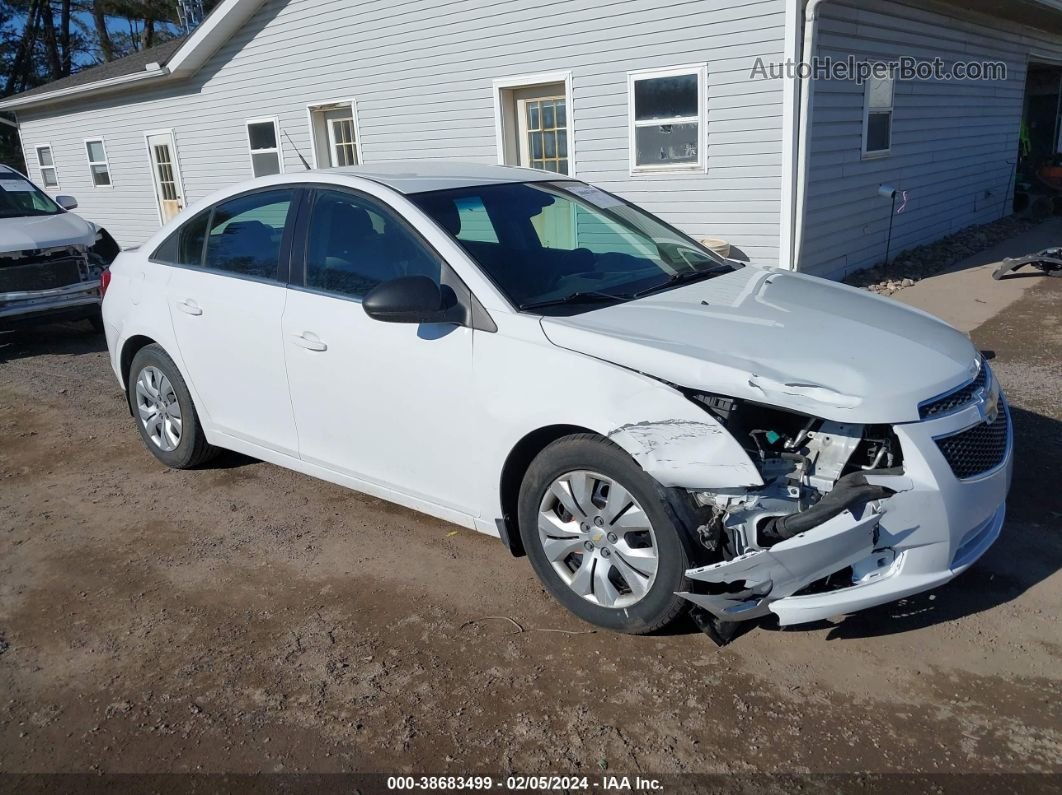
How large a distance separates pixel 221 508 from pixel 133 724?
1803 mm

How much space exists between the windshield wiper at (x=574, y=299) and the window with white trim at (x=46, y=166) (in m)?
19.7

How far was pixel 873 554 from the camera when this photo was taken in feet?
9.25

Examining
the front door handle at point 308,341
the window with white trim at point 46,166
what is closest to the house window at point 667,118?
the front door handle at point 308,341

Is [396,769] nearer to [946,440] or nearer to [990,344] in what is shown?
[946,440]

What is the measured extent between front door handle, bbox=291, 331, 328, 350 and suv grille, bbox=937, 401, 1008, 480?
8.37 feet

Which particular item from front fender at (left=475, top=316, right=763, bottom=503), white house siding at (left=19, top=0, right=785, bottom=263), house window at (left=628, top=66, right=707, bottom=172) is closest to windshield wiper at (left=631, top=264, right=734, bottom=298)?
front fender at (left=475, top=316, right=763, bottom=503)

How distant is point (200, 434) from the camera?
15.9ft

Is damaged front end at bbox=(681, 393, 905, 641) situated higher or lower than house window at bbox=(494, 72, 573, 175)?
lower

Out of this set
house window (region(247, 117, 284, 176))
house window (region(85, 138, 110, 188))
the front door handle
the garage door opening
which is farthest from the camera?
house window (region(85, 138, 110, 188))

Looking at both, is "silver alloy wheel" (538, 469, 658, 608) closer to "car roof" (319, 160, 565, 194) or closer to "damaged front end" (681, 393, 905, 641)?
"damaged front end" (681, 393, 905, 641)

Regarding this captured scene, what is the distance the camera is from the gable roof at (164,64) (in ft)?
43.2

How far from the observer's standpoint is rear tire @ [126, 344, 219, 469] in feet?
15.7

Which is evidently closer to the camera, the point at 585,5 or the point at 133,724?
the point at 133,724

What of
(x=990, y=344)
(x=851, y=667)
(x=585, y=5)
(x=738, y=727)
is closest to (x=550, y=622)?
(x=738, y=727)
